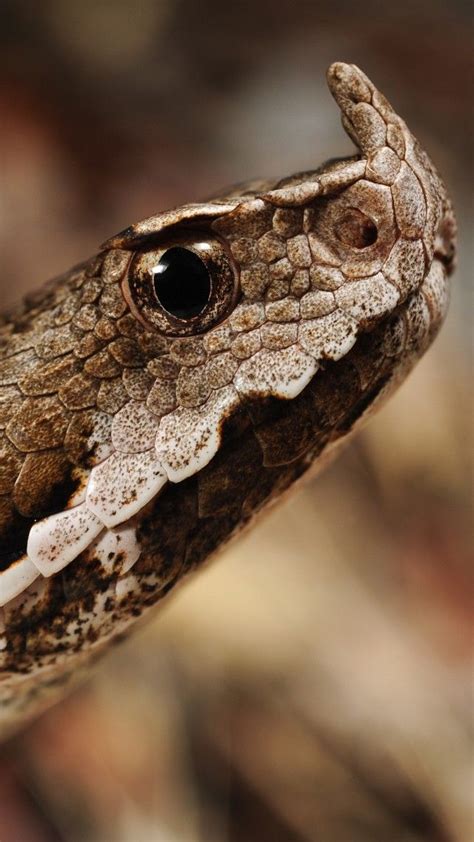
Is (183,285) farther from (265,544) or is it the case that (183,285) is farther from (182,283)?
(265,544)

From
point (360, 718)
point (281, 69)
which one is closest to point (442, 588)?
point (360, 718)

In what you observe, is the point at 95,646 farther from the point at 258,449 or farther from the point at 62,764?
the point at 62,764

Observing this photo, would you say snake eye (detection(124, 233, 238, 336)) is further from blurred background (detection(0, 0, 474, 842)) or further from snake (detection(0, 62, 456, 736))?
blurred background (detection(0, 0, 474, 842))

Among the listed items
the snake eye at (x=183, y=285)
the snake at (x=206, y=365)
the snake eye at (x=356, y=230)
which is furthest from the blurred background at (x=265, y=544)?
the snake eye at (x=356, y=230)

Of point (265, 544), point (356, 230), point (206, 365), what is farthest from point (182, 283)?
point (265, 544)

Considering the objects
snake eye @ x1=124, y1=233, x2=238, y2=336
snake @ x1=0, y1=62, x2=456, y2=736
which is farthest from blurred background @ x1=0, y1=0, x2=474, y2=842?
snake eye @ x1=124, y1=233, x2=238, y2=336

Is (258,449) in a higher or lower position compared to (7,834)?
higher

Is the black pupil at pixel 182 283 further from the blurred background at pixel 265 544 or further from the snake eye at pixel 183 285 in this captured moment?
the blurred background at pixel 265 544
